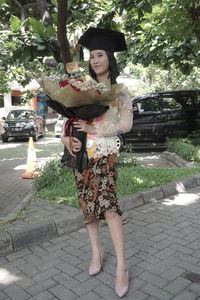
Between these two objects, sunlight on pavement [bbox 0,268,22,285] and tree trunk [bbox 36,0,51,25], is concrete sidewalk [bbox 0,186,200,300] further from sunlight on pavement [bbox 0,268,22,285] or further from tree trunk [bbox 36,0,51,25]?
tree trunk [bbox 36,0,51,25]

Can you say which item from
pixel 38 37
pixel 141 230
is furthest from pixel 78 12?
pixel 141 230

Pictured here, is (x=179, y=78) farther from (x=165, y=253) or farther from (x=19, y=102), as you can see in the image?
(x=165, y=253)

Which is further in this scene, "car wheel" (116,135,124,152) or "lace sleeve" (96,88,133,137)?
"car wheel" (116,135,124,152)

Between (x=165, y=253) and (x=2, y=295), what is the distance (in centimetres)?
164

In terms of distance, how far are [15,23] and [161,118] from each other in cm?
685

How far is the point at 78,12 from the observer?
4855 millimetres

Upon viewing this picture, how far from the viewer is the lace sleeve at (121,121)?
267 centimetres

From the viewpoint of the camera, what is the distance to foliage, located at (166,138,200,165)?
7763mm

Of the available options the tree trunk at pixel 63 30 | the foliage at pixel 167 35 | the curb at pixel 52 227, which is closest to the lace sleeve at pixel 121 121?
the curb at pixel 52 227

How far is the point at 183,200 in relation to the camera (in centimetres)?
523

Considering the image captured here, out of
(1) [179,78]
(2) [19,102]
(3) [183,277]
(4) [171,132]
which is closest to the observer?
(3) [183,277]

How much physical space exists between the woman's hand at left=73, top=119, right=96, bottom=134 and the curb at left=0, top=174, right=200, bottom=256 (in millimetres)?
1656

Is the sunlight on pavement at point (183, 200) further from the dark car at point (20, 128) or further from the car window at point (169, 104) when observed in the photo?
the dark car at point (20, 128)

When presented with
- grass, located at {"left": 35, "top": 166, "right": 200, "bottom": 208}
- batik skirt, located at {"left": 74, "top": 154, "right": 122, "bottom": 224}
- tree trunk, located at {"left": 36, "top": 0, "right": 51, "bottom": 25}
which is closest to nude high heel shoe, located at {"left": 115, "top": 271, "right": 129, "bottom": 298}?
batik skirt, located at {"left": 74, "top": 154, "right": 122, "bottom": 224}
